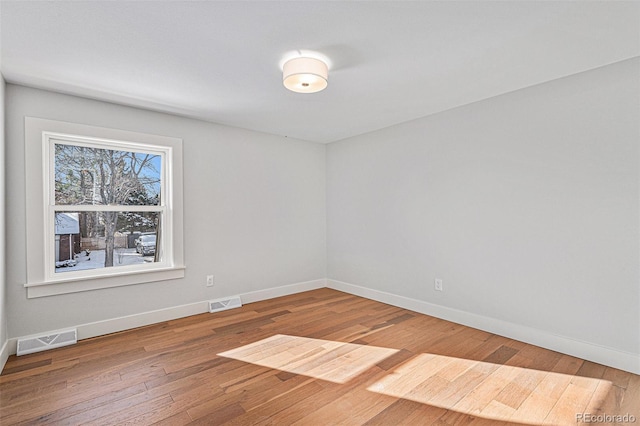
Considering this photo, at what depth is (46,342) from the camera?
2.79 metres

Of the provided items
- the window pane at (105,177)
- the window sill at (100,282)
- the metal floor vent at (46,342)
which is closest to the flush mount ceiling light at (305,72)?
the window pane at (105,177)

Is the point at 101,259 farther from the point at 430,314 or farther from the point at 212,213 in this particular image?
the point at 430,314

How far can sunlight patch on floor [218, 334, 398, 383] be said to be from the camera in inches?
94.2

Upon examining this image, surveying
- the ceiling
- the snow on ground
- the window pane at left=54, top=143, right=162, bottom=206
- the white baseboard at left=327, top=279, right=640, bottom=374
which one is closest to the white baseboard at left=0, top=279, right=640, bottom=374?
the white baseboard at left=327, top=279, right=640, bottom=374

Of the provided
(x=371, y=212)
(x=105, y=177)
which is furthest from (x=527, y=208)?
(x=105, y=177)

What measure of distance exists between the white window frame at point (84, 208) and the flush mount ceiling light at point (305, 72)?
6.29ft

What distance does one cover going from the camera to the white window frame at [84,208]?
109 inches

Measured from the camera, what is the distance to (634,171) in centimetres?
234

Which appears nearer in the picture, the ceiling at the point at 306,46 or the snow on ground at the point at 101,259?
the ceiling at the point at 306,46

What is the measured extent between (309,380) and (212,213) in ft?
7.92

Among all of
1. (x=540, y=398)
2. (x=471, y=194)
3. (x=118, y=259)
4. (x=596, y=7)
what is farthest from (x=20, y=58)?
(x=540, y=398)

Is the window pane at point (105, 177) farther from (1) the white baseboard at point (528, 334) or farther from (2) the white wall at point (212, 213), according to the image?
(1) the white baseboard at point (528, 334)

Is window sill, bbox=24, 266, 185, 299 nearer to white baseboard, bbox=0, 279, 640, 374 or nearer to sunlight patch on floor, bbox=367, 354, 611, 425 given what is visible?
white baseboard, bbox=0, 279, 640, 374

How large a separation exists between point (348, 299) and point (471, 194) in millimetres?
2166
